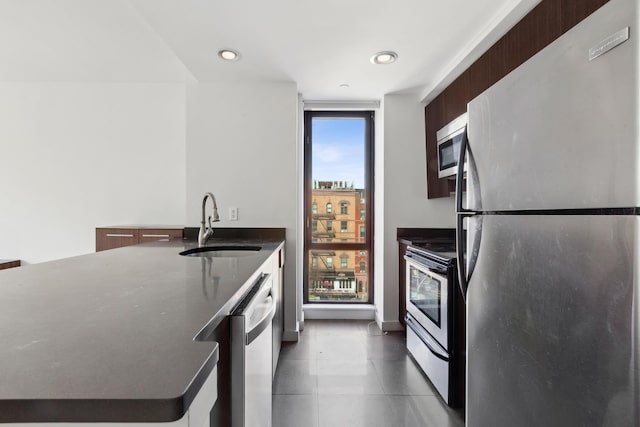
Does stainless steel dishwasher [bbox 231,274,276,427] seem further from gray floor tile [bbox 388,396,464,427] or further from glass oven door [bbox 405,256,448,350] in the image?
glass oven door [bbox 405,256,448,350]

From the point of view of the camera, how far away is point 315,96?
9.62 feet

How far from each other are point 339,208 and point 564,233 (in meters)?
2.58

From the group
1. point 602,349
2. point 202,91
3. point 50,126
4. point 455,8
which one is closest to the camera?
point 602,349

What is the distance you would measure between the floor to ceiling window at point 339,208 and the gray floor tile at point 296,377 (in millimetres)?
1095

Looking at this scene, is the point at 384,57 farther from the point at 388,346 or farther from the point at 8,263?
the point at 8,263

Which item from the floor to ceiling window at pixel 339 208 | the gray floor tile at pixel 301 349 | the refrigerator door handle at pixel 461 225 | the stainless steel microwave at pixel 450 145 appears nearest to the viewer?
the refrigerator door handle at pixel 461 225

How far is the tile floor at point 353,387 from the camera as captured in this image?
165 cm

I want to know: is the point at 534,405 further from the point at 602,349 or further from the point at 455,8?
the point at 455,8

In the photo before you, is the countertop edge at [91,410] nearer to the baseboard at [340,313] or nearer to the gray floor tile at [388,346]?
the gray floor tile at [388,346]

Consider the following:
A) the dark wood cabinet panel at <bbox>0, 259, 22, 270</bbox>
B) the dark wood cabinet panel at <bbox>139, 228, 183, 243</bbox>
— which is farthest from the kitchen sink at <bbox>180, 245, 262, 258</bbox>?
the dark wood cabinet panel at <bbox>0, 259, 22, 270</bbox>

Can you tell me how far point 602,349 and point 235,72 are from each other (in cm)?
268

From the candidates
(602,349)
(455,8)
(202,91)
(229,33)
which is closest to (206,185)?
(202,91)

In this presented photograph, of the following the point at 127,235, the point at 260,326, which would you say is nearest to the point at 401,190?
the point at 260,326

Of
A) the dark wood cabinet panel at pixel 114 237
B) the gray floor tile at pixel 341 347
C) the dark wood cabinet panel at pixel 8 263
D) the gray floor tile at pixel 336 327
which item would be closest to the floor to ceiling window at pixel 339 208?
the gray floor tile at pixel 336 327
